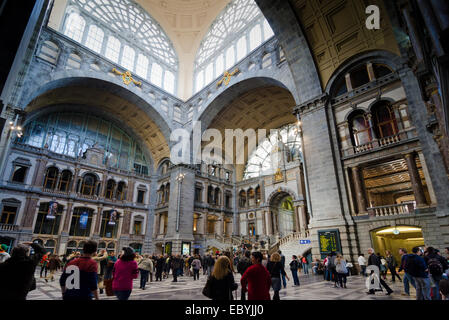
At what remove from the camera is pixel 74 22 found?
894 inches

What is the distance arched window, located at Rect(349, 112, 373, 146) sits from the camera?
1458 centimetres

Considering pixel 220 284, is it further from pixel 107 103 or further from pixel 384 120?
pixel 107 103

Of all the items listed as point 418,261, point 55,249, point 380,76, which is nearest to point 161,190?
point 55,249

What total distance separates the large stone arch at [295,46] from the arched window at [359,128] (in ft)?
9.54

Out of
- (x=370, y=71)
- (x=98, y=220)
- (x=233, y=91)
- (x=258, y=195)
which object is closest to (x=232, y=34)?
(x=233, y=91)

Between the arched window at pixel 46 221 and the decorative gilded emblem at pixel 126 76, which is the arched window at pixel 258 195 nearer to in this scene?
the decorative gilded emblem at pixel 126 76

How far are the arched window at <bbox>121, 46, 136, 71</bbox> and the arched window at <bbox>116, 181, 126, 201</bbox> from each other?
43.4 feet

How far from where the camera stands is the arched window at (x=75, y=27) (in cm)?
2219

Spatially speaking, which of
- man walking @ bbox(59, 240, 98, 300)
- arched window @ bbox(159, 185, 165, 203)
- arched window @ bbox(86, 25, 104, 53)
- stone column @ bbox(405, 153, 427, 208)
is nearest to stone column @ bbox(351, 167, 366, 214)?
stone column @ bbox(405, 153, 427, 208)

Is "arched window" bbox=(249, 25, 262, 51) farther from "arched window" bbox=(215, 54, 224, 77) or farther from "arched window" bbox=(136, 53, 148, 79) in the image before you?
"arched window" bbox=(136, 53, 148, 79)

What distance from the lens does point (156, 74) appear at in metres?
28.6
